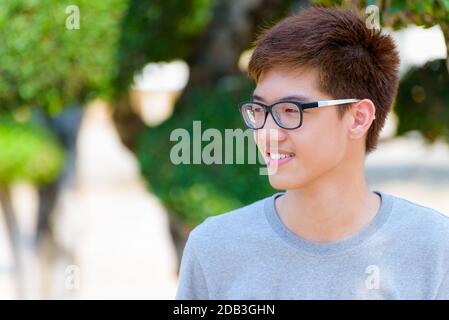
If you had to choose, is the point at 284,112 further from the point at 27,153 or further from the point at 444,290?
the point at 27,153

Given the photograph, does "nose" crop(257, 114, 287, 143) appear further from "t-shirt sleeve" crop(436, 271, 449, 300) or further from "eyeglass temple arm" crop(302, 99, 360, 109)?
"t-shirt sleeve" crop(436, 271, 449, 300)

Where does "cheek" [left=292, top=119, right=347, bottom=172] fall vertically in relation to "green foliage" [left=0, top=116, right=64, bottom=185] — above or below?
above

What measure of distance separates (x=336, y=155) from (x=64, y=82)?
2.13 metres

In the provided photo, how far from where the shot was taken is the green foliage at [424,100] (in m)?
3.62

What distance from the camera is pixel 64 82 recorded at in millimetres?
3459

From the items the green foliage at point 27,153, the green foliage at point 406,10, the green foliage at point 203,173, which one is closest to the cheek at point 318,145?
the green foliage at point 406,10

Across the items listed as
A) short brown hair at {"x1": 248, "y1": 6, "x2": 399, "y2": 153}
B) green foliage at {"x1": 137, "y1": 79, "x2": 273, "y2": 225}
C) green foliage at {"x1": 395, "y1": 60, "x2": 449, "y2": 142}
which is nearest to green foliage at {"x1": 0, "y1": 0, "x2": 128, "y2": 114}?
green foliage at {"x1": 137, "y1": 79, "x2": 273, "y2": 225}

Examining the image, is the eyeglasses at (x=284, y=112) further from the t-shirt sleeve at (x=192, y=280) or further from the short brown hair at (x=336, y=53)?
the t-shirt sleeve at (x=192, y=280)

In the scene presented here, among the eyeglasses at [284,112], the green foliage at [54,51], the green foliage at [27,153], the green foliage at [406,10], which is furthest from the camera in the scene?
the green foliage at [27,153]

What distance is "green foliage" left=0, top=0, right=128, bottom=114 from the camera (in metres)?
3.31

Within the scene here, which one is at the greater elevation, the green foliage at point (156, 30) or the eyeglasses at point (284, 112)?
the green foliage at point (156, 30)

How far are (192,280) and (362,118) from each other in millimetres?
377
